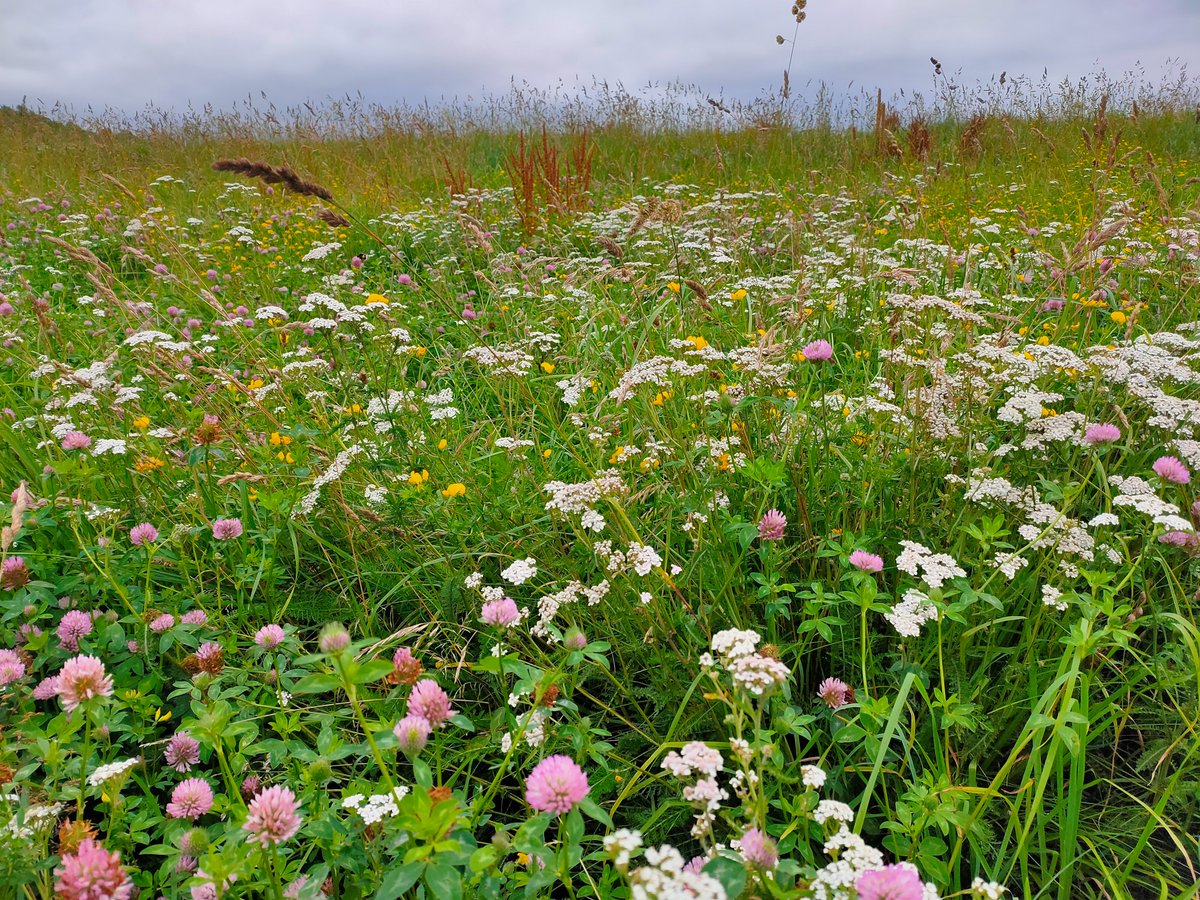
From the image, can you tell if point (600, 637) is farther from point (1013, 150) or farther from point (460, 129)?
point (460, 129)

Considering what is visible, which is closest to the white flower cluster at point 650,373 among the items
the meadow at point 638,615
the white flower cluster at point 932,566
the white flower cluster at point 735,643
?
the meadow at point 638,615

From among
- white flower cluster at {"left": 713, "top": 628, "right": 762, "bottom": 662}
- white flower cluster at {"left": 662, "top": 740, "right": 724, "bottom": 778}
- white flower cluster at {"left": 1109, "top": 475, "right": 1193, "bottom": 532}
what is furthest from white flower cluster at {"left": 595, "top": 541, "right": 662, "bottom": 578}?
white flower cluster at {"left": 1109, "top": 475, "right": 1193, "bottom": 532}

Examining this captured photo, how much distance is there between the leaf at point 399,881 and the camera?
0.81 meters

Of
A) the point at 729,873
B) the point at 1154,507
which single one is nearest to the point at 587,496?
the point at 729,873

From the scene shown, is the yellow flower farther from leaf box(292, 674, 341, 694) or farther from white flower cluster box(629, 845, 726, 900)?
white flower cluster box(629, 845, 726, 900)

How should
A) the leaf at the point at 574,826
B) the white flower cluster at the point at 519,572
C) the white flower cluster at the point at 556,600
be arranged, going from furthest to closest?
the white flower cluster at the point at 556,600
the white flower cluster at the point at 519,572
the leaf at the point at 574,826

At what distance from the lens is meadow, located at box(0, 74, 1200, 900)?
3.63ft

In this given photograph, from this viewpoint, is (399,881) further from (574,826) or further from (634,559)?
(634,559)

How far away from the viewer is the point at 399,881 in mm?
821

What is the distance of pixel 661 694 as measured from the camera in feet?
5.25

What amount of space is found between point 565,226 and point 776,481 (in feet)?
14.6

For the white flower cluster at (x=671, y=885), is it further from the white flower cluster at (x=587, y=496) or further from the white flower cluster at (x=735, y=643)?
the white flower cluster at (x=587, y=496)

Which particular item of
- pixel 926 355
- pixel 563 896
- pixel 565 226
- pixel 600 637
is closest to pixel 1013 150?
pixel 565 226

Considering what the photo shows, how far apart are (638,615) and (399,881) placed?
90 cm
